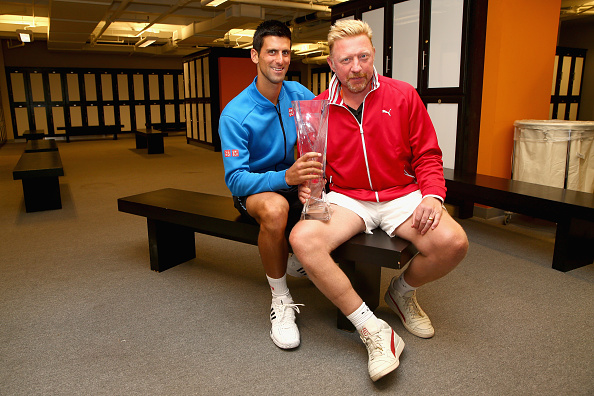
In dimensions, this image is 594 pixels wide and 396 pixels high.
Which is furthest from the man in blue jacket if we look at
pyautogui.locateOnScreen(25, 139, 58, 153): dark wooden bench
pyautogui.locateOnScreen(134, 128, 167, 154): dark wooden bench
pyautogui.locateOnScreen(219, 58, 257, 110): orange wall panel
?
pyautogui.locateOnScreen(219, 58, 257, 110): orange wall panel

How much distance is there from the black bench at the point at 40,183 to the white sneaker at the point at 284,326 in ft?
9.90

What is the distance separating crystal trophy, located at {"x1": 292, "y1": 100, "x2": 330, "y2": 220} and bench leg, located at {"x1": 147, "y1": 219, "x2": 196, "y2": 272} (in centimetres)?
118

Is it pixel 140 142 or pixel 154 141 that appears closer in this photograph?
pixel 154 141

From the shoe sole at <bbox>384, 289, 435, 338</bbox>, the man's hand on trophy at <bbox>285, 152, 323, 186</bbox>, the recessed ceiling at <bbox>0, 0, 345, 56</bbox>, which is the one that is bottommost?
the shoe sole at <bbox>384, 289, 435, 338</bbox>

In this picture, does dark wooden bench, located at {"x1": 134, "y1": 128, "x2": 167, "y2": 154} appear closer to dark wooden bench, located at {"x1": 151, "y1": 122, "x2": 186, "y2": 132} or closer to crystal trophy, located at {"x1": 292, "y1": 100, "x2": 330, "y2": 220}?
dark wooden bench, located at {"x1": 151, "y1": 122, "x2": 186, "y2": 132}

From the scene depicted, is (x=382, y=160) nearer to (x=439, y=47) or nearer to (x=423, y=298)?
(x=423, y=298)

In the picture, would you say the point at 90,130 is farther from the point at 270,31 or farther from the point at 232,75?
the point at 270,31

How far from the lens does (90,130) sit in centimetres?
1171

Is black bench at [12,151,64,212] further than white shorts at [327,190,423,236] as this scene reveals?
Yes

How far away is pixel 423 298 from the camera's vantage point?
2.21m

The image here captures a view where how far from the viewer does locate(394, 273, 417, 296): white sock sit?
1.86 meters

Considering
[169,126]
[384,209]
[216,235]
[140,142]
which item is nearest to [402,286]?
[384,209]

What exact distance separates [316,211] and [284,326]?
50 cm

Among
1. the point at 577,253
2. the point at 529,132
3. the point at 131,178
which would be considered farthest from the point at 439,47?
the point at 131,178
